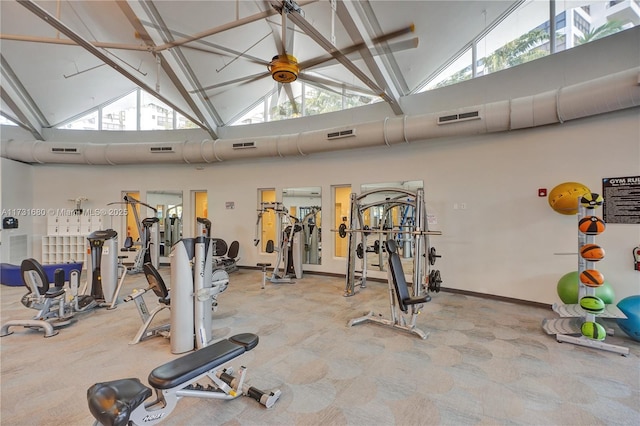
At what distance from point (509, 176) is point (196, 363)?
16.3 feet

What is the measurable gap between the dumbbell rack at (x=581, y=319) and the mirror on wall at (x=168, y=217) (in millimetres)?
8243

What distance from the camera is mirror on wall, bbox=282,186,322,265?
22.6ft

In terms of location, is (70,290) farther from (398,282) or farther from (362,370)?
(398,282)

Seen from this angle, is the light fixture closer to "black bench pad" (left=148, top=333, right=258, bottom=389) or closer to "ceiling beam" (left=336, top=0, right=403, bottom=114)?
"ceiling beam" (left=336, top=0, right=403, bottom=114)

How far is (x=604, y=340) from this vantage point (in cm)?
319

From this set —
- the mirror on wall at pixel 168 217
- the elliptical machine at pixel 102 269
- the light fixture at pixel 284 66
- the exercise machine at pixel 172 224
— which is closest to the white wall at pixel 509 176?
the light fixture at pixel 284 66

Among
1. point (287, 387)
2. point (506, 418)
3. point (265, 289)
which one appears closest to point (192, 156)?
point (265, 289)

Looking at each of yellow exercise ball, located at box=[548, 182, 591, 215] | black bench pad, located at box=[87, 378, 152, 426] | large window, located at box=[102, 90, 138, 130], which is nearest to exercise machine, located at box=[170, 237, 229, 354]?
black bench pad, located at box=[87, 378, 152, 426]

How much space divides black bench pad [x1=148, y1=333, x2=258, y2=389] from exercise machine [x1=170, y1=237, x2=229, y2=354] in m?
1.03

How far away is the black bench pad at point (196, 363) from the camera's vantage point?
1.65 metres

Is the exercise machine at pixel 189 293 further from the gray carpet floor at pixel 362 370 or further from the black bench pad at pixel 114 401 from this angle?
the black bench pad at pixel 114 401

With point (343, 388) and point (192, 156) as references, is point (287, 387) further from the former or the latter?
point (192, 156)

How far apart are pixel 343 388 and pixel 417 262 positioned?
2.06m

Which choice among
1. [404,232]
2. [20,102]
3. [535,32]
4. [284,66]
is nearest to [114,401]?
[404,232]
